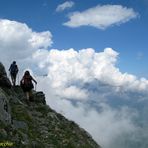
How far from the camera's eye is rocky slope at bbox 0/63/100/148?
25.4 meters

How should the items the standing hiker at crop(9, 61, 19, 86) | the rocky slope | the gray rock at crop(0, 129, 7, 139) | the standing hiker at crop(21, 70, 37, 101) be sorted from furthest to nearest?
1. the standing hiker at crop(9, 61, 19, 86)
2. the standing hiker at crop(21, 70, 37, 101)
3. the rocky slope
4. the gray rock at crop(0, 129, 7, 139)

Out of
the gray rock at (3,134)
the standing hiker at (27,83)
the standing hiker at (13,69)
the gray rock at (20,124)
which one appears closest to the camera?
the gray rock at (3,134)

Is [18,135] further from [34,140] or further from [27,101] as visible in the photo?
[27,101]

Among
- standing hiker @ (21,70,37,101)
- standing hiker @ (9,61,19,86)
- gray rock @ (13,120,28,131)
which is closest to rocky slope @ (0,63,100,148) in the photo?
gray rock @ (13,120,28,131)

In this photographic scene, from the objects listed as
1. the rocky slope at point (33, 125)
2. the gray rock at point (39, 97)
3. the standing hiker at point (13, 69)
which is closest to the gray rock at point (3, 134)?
the rocky slope at point (33, 125)

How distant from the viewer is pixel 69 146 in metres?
30.4

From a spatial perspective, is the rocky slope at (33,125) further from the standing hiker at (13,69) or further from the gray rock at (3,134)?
the standing hiker at (13,69)

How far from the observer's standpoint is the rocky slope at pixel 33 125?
25.4m

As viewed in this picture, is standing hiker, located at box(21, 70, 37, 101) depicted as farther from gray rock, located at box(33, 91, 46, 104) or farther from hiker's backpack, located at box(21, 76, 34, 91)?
gray rock, located at box(33, 91, 46, 104)

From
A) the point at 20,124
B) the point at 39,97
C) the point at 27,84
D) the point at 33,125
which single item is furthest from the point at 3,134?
the point at 39,97

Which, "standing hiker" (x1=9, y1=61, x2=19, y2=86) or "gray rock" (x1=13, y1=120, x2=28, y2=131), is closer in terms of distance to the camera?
"gray rock" (x1=13, y1=120, x2=28, y2=131)

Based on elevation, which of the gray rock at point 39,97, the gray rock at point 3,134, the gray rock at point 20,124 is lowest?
the gray rock at point 3,134

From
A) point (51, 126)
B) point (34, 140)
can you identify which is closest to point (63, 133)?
point (51, 126)

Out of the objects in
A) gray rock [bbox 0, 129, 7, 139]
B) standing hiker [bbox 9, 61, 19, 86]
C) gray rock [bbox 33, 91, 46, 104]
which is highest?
standing hiker [bbox 9, 61, 19, 86]
